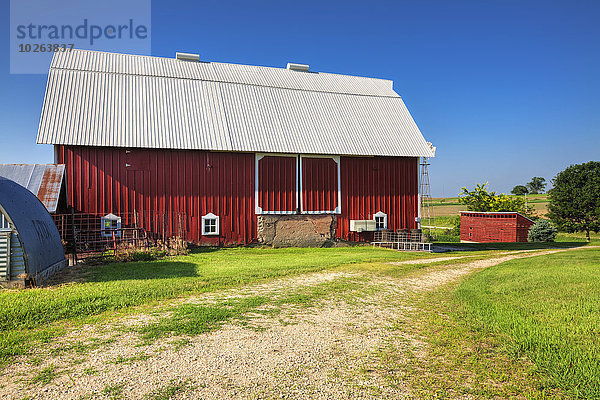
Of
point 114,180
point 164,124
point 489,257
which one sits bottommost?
point 489,257

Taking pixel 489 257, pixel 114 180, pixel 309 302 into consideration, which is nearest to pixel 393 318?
pixel 309 302

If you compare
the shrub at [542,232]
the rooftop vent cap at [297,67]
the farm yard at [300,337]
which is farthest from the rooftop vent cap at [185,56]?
the shrub at [542,232]

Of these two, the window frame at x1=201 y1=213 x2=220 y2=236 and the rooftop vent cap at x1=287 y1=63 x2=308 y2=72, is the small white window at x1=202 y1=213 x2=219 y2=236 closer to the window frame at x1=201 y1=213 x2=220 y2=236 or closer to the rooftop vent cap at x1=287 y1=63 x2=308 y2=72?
the window frame at x1=201 y1=213 x2=220 y2=236

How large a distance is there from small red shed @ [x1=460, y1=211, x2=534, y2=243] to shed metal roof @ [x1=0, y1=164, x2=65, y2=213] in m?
25.6

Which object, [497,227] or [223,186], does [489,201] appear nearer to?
[497,227]

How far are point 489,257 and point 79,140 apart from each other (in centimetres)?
1611

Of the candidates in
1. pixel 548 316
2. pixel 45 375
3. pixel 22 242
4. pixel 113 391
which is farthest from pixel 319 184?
pixel 113 391

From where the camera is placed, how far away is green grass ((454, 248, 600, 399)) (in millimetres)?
4707

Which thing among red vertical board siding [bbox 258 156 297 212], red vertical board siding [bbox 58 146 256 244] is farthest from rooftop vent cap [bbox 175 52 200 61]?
red vertical board siding [bbox 258 156 297 212]

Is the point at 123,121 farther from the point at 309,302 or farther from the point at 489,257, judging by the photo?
the point at 489,257

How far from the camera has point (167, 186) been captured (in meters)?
17.7

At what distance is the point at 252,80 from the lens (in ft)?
74.8

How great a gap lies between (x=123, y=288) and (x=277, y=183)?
11.1 meters

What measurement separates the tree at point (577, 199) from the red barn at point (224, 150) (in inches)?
859
